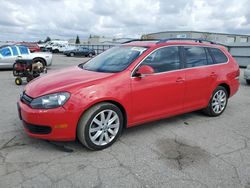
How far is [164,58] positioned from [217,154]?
1789 millimetres

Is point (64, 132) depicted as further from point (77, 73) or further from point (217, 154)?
point (217, 154)

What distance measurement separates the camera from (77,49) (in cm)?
3322

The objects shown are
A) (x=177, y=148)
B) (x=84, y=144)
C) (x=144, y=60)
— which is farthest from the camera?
(x=144, y=60)

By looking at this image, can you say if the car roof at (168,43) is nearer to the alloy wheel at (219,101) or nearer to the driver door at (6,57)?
the alloy wheel at (219,101)

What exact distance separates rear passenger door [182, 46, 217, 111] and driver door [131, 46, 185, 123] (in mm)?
174

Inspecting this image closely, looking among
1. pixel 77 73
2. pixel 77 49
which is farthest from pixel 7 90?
pixel 77 49

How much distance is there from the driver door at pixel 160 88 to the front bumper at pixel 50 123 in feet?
3.42

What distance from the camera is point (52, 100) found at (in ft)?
10.0

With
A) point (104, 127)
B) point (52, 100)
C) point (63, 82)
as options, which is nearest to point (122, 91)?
point (104, 127)

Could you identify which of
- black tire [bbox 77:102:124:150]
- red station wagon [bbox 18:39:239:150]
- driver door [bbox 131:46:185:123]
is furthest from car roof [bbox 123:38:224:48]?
black tire [bbox 77:102:124:150]

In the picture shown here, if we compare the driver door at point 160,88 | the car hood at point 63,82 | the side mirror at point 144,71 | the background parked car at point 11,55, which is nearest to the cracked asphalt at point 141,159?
the driver door at point 160,88

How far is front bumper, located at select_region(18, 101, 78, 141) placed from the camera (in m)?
3.02

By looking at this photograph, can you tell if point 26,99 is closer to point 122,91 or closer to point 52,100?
point 52,100

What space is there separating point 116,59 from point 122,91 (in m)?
0.86
